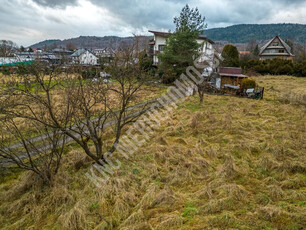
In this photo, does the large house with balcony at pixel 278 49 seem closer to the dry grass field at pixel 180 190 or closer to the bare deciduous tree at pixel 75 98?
the dry grass field at pixel 180 190

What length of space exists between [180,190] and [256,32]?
147 m

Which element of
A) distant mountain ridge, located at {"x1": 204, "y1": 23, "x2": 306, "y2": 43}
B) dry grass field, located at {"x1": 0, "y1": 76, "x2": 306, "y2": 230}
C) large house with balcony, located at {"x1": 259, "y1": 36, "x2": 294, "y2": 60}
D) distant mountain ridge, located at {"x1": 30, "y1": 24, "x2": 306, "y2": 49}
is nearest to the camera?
dry grass field, located at {"x1": 0, "y1": 76, "x2": 306, "y2": 230}

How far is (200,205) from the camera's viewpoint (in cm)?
372

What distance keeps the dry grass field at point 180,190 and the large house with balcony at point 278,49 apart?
38514 mm

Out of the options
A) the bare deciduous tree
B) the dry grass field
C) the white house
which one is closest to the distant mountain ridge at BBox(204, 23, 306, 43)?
the white house

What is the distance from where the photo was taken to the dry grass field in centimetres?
334

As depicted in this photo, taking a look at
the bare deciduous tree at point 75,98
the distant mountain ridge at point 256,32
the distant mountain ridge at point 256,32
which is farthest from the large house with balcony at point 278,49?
the distant mountain ridge at point 256,32

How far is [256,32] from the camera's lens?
392 feet

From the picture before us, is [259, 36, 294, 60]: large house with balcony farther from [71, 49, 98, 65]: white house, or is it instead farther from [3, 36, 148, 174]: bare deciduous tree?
[71, 49, 98, 65]: white house

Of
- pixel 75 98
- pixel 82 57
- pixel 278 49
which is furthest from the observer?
pixel 278 49

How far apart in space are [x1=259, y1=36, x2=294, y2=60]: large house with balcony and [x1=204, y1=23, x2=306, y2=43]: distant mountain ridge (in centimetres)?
7217

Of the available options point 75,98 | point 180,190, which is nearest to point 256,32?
point 180,190

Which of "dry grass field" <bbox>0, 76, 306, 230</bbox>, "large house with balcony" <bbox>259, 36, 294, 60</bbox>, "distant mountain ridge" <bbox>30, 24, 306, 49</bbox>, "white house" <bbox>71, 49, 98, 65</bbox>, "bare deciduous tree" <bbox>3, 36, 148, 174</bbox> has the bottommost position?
"dry grass field" <bbox>0, 76, 306, 230</bbox>

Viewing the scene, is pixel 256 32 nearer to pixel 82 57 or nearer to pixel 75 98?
pixel 82 57
